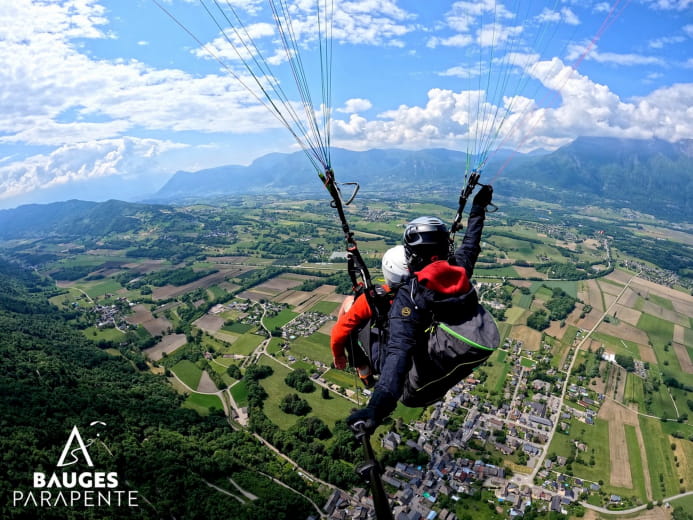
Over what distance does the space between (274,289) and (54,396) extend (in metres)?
33.3

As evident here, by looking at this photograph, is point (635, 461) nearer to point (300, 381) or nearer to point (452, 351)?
point (300, 381)

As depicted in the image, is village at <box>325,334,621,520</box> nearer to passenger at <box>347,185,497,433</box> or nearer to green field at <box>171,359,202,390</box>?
green field at <box>171,359,202,390</box>

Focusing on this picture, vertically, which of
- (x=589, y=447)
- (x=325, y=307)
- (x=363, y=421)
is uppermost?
(x=363, y=421)

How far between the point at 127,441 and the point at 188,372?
1143 cm

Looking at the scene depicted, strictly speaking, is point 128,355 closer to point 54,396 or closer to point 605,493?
point 54,396

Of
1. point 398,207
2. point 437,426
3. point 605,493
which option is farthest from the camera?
point 398,207

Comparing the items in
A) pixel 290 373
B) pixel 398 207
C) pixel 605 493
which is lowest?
pixel 605 493

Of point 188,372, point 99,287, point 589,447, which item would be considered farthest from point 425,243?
point 99,287

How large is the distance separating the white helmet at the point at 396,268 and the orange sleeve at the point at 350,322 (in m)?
0.36

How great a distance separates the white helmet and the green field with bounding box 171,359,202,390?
112 ft

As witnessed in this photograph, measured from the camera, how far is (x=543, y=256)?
7581 cm

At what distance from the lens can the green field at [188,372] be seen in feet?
112

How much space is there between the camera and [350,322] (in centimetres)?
409

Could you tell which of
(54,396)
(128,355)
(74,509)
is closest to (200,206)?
(128,355)
